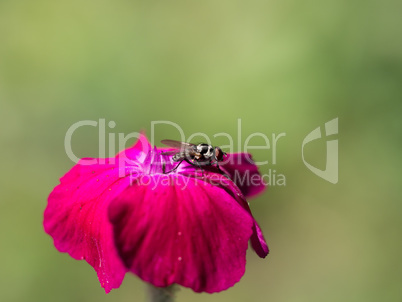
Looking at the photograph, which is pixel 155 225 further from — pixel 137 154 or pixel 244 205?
pixel 137 154

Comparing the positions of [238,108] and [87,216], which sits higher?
[238,108]

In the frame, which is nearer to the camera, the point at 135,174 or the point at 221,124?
the point at 135,174

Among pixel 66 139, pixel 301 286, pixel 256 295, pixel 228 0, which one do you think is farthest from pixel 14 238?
pixel 228 0

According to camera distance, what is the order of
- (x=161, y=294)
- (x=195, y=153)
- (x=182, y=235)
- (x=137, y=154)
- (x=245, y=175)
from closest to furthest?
(x=182, y=235) < (x=161, y=294) < (x=195, y=153) < (x=137, y=154) < (x=245, y=175)

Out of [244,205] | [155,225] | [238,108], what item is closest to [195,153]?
[244,205]

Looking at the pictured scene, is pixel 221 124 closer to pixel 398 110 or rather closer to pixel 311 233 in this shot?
pixel 311 233

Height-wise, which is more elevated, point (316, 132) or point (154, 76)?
point (154, 76)

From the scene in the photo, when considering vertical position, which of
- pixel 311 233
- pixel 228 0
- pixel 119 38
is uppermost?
pixel 228 0
